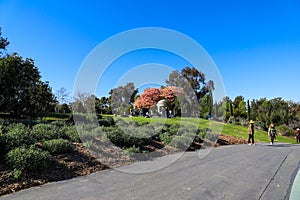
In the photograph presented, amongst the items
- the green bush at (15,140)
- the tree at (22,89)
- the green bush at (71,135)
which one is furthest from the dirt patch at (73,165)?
the tree at (22,89)

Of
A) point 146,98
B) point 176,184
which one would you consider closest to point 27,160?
point 176,184

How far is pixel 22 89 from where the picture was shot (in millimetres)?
13914

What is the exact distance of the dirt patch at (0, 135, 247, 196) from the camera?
4372 mm

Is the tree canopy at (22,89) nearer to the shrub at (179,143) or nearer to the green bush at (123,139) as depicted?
the green bush at (123,139)

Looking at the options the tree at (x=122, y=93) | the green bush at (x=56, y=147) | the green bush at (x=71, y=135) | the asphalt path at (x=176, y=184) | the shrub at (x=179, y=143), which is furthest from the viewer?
the shrub at (x=179, y=143)

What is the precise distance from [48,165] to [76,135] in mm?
2865

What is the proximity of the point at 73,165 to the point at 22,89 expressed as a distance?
10795 millimetres

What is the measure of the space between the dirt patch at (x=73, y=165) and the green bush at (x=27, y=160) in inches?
5.2

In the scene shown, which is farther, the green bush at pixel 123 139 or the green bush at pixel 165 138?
the green bush at pixel 165 138

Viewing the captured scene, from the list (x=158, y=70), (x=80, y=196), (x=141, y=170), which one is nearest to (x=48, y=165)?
(x=80, y=196)

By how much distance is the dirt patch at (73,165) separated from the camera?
4.37 metres

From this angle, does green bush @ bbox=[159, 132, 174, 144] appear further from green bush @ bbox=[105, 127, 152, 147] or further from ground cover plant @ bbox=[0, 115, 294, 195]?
green bush @ bbox=[105, 127, 152, 147]

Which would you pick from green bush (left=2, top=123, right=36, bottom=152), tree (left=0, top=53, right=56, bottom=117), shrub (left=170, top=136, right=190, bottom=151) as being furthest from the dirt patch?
tree (left=0, top=53, right=56, bottom=117)

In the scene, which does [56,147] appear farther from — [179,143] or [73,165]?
[179,143]
